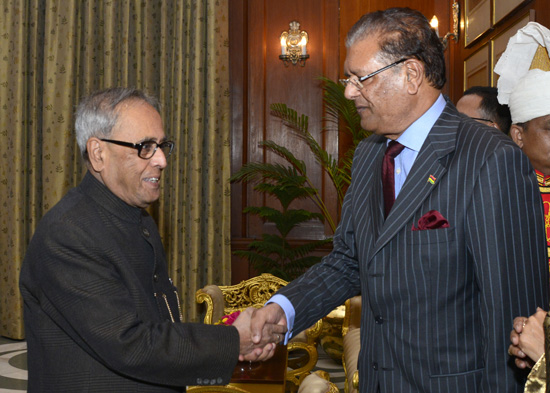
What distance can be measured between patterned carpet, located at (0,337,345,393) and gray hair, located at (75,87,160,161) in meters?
3.48

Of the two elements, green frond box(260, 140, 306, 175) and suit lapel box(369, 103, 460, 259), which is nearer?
suit lapel box(369, 103, 460, 259)

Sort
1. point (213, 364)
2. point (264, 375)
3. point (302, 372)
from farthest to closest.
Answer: point (302, 372) → point (264, 375) → point (213, 364)

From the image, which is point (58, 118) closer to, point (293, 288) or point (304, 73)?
point (304, 73)

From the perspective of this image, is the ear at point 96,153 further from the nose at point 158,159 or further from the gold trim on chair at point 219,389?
the gold trim on chair at point 219,389

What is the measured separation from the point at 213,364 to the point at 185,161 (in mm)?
5195

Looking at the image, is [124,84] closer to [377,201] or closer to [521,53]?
[521,53]

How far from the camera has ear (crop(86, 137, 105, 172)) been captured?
199cm

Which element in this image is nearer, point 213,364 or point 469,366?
point 469,366

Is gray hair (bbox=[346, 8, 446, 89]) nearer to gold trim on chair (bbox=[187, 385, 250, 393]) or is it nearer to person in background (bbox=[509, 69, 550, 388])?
person in background (bbox=[509, 69, 550, 388])

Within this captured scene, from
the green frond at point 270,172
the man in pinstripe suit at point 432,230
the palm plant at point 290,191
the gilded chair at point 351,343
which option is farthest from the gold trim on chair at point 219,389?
the green frond at point 270,172

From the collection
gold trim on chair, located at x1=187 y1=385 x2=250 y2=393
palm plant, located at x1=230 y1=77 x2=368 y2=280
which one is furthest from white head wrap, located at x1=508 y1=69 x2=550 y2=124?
palm plant, located at x1=230 y1=77 x2=368 y2=280

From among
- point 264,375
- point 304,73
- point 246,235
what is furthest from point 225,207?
point 264,375

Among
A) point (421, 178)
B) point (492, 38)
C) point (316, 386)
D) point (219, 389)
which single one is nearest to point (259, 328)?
point (316, 386)

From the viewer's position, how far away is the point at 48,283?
1.76m
